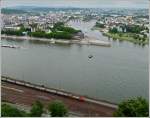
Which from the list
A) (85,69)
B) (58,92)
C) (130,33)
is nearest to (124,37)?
(130,33)

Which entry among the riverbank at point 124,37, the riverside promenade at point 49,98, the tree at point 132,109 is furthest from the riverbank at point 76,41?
the tree at point 132,109

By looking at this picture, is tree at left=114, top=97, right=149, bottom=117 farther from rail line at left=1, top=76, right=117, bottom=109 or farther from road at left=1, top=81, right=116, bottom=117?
rail line at left=1, top=76, right=117, bottom=109

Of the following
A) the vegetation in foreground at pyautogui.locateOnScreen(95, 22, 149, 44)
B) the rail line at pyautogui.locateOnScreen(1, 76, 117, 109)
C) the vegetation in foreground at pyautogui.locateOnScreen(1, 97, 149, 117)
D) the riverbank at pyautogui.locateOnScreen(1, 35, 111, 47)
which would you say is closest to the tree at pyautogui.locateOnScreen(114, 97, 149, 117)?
the vegetation in foreground at pyautogui.locateOnScreen(1, 97, 149, 117)

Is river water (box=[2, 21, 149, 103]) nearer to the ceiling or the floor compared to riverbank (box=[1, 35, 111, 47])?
nearer to the ceiling

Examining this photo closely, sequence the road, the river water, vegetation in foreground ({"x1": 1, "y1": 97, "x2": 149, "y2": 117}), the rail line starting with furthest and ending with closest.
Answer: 1. the river water
2. the rail line
3. the road
4. vegetation in foreground ({"x1": 1, "y1": 97, "x2": 149, "y2": 117})

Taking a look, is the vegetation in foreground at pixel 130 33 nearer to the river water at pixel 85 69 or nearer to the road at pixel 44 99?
the river water at pixel 85 69

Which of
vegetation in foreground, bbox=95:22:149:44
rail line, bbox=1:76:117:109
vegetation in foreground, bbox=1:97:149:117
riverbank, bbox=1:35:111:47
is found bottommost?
riverbank, bbox=1:35:111:47

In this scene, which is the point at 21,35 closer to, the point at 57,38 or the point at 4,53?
the point at 57,38
